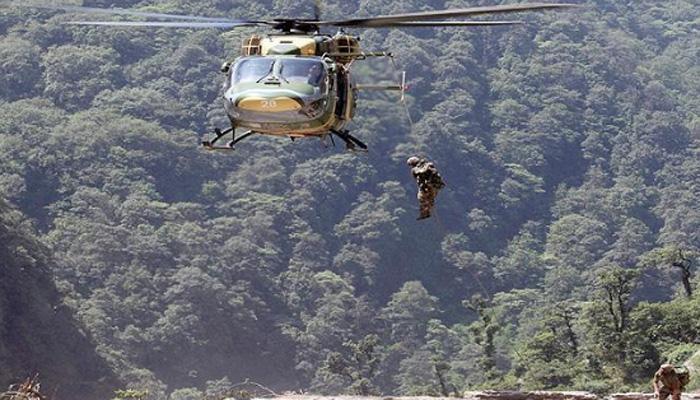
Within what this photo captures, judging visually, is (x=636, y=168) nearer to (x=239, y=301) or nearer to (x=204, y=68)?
(x=204, y=68)

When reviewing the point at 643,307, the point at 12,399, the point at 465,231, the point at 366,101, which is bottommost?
the point at 465,231

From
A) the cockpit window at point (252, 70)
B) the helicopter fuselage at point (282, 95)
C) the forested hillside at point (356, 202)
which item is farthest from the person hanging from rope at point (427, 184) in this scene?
the forested hillside at point (356, 202)

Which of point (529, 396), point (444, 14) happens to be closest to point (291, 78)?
point (444, 14)

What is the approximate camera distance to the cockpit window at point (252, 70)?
952 inches

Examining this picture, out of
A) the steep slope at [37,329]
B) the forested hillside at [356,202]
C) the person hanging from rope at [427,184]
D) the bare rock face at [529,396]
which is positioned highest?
the person hanging from rope at [427,184]

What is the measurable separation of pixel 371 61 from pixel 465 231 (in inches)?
3443

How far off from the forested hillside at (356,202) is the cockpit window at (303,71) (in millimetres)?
36136

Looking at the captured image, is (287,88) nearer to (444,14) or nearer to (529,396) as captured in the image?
(444,14)

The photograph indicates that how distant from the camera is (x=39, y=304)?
74.4 meters

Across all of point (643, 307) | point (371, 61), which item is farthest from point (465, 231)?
point (371, 61)

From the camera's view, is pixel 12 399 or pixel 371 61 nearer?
pixel 12 399

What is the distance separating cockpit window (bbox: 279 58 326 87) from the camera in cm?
2430

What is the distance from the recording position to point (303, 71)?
24422 millimetres

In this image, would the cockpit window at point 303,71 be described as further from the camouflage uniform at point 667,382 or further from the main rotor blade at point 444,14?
the camouflage uniform at point 667,382
